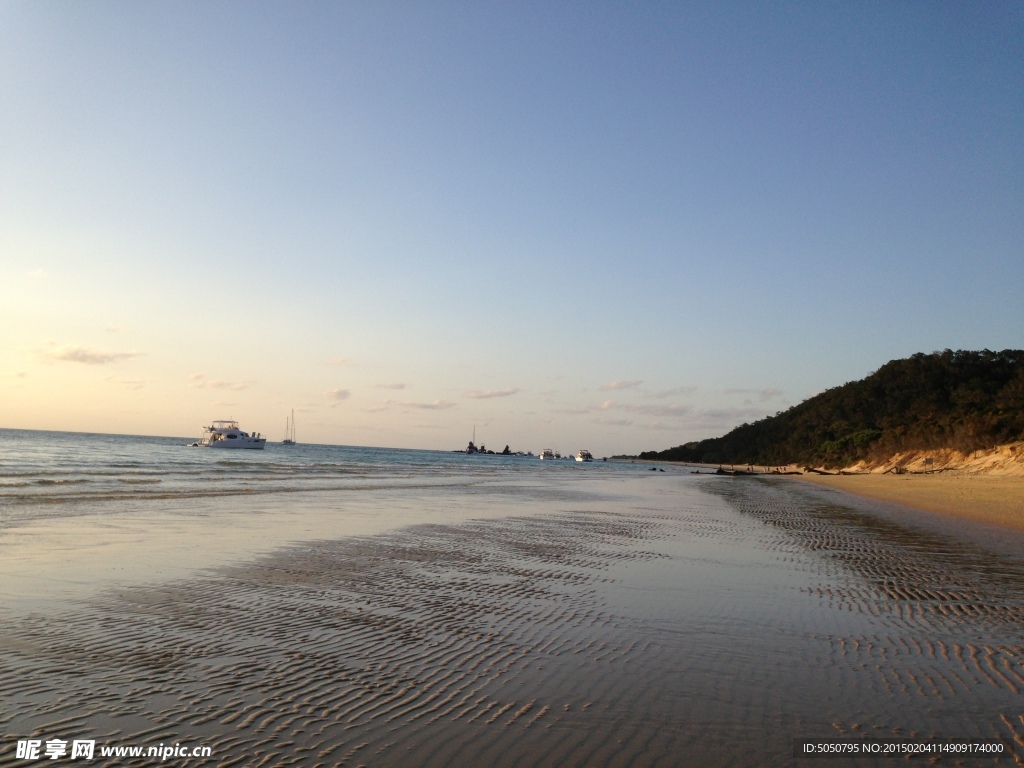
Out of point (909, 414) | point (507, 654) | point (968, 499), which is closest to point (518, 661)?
point (507, 654)

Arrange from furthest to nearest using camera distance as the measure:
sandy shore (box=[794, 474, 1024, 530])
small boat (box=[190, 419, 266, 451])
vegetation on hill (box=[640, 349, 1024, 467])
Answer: small boat (box=[190, 419, 266, 451]), vegetation on hill (box=[640, 349, 1024, 467]), sandy shore (box=[794, 474, 1024, 530])

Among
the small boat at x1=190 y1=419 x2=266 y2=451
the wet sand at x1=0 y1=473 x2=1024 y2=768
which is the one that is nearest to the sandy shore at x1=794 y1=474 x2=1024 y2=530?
the wet sand at x1=0 y1=473 x2=1024 y2=768

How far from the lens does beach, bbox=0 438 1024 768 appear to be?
476cm

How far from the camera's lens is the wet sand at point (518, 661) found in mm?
4734

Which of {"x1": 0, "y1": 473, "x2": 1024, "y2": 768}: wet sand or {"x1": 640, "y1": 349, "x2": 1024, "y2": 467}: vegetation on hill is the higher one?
{"x1": 640, "y1": 349, "x2": 1024, "y2": 467}: vegetation on hill

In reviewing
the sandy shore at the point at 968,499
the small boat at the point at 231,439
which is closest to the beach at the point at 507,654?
the sandy shore at the point at 968,499

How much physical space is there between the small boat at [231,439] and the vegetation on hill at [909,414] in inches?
3552

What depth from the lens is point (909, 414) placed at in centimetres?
9044

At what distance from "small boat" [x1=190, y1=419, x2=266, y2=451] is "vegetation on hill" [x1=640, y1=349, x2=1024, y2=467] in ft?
296

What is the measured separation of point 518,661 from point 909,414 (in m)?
100

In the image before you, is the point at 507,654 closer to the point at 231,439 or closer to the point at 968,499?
the point at 968,499

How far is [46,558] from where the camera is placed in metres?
11.3

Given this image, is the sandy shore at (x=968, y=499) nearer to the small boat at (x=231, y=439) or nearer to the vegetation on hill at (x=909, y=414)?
the vegetation on hill at (x=909, y=414)

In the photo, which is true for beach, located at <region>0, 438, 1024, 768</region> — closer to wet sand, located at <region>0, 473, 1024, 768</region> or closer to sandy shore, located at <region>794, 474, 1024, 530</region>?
wet sand, located at <region>0, 473, 1024, 768</region>
